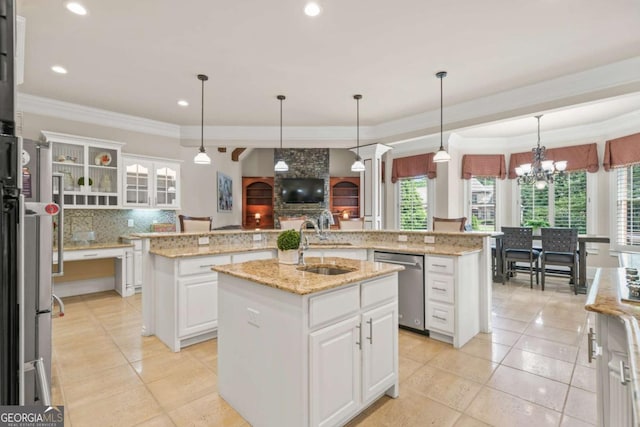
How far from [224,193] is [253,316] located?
6584 millimetres

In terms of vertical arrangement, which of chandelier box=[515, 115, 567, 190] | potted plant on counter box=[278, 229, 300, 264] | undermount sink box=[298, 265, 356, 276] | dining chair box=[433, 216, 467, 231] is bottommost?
undermount sink box=[298, 265, 356, 276]

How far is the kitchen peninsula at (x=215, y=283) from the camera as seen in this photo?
294 centimetres

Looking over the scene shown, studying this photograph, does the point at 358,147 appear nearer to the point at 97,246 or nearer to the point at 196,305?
the point at 196,305

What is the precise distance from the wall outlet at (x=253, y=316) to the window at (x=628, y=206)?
667cm

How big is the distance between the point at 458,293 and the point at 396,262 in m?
0.70

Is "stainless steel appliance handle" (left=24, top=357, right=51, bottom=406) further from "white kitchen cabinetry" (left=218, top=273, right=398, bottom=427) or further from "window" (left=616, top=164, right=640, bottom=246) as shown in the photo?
"window" (left=616, top=164, right=640, bottom=246)

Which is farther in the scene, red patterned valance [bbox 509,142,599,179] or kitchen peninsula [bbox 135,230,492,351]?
red patterned valance [bbox 509,142,599,179]

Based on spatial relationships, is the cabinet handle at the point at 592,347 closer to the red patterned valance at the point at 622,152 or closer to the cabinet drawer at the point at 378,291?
the cabinet drawer at the point at 378,291

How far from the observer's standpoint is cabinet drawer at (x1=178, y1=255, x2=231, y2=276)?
2.91 meters

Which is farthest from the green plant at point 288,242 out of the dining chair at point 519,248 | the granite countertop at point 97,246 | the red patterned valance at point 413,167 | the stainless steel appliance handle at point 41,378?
the red patterned valance at point 413,167

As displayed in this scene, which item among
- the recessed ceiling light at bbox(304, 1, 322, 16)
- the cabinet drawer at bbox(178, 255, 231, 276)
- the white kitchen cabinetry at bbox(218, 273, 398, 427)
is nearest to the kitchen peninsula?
the cabinet drawer at bbox(178, 255, 231, 276)

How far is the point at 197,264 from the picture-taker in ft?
9.83

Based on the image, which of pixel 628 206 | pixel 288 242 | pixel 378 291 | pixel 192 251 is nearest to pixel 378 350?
pixel 378 291

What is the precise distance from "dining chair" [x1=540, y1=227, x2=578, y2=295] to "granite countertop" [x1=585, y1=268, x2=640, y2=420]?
3.81m
